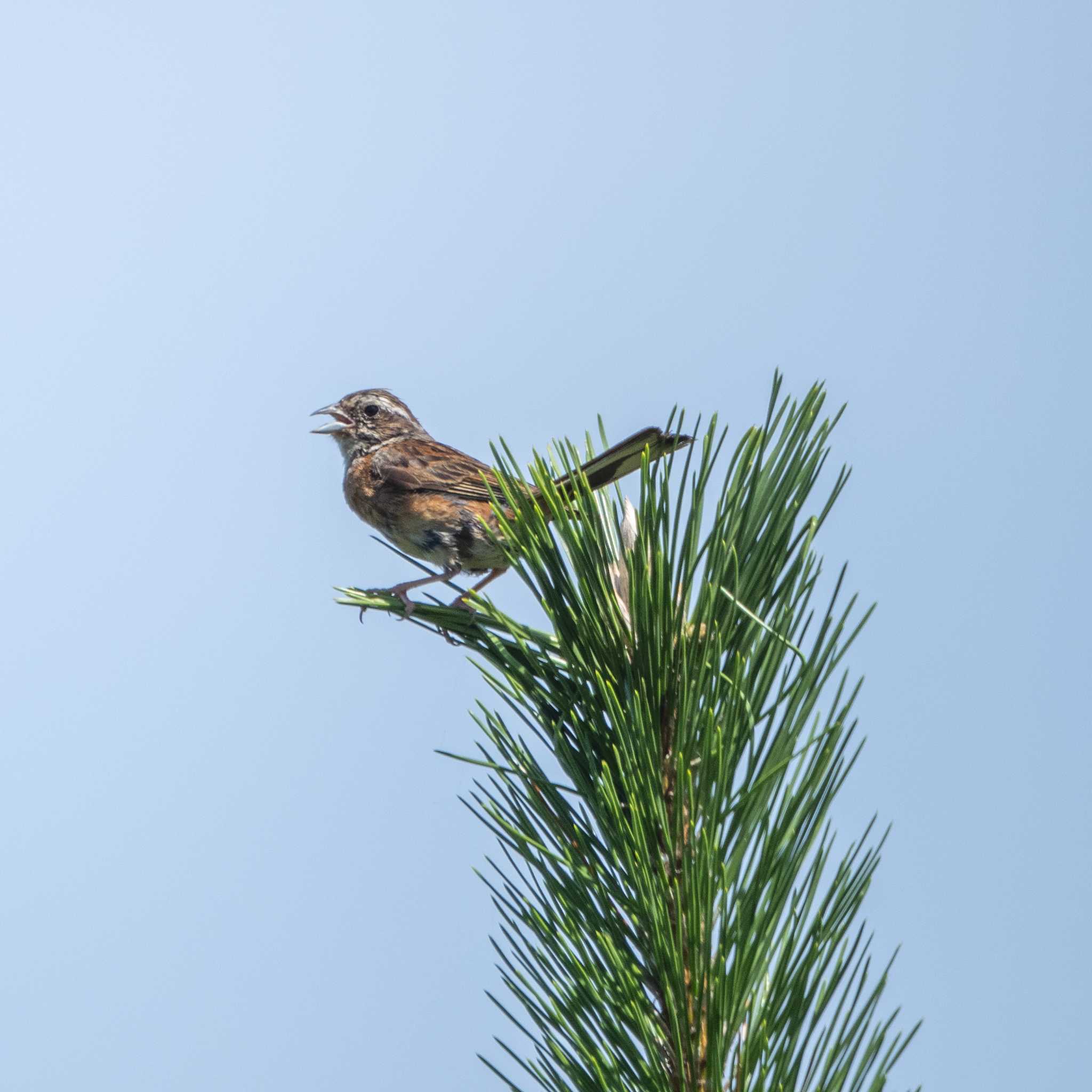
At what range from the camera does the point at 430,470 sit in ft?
20.2

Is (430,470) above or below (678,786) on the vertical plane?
above

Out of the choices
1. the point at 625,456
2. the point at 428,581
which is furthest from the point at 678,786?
the point at 428,581

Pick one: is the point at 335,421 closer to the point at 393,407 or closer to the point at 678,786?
the point at 393,407

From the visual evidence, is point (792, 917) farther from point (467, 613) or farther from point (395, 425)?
point (395, 425)

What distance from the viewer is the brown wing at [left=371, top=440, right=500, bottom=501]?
598cm

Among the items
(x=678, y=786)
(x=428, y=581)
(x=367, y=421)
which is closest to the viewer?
(x=678, y=786)

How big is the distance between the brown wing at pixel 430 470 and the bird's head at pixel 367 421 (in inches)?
23.3

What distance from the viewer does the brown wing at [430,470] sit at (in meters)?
5.98

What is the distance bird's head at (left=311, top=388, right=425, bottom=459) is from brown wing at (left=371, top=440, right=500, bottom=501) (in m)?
0.59

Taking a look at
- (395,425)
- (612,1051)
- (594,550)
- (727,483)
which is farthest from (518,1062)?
(395,425)

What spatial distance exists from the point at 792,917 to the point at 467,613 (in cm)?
88

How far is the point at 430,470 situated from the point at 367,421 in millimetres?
1400

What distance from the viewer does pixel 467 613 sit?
254cm

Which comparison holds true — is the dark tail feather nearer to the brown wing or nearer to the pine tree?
the pine tree
